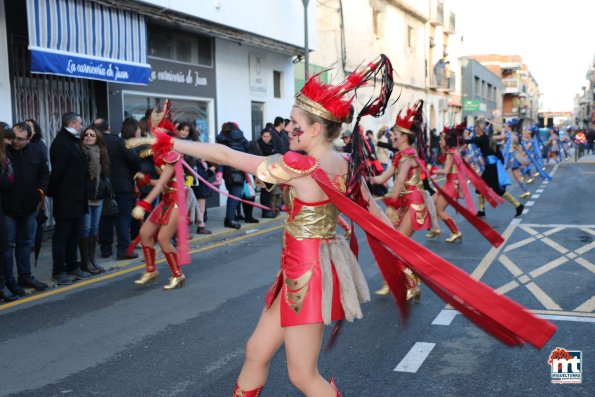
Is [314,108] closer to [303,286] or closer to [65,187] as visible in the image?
[303,286]

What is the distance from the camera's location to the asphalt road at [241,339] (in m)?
4.26

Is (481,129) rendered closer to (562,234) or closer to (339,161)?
(562,234)

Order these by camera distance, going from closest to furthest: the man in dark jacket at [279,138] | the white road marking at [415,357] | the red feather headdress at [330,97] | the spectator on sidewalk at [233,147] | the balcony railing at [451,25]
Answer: the red feather headdress at [330,97], the white road marking at [415,357], the spectator on sidewalk at [233,147], the man in dark jacket at [279,138], the balcony railing at [451,25]

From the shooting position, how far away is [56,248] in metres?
7.62

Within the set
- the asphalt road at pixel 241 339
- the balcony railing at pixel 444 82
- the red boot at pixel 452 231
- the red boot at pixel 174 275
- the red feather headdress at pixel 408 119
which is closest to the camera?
the asphalt road at pixel 241 339

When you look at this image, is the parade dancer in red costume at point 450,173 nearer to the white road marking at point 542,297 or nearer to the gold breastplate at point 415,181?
the gold breastplate at point 415,181

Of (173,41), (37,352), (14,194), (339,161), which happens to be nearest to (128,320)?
(37,352)

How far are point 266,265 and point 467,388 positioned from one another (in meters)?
4.53

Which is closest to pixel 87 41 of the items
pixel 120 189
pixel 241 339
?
pixel 120 189

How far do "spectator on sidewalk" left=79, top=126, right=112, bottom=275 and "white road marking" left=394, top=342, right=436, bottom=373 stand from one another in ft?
15.2

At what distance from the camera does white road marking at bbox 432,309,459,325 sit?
18.6ft

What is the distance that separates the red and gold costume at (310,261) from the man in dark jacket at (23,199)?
4584 millimetres

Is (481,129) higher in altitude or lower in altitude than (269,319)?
higher

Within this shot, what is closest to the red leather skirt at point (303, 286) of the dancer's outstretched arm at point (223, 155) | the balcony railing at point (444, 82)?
the dancer's outstretched arm at point (223, 155)
